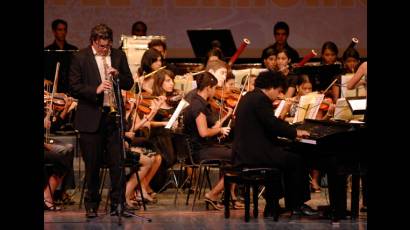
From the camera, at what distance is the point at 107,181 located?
32.0 feet

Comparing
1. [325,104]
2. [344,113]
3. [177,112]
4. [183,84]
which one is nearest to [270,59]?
[325,104]

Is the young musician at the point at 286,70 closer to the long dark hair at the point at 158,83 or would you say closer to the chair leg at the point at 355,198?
the long dark hair at the point at 158,83

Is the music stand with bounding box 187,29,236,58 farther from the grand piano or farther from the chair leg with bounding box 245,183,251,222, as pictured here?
the chair leg with bounding box 245,183,251,222

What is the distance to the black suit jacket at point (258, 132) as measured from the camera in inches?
291

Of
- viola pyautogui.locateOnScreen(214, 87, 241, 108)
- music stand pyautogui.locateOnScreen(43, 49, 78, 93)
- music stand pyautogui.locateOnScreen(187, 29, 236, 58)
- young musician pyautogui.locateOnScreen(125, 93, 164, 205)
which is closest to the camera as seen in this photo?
young musician pyautogui.locateOnScreen(125, 93, 164, 205)

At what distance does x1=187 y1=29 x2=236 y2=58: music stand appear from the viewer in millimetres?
11039

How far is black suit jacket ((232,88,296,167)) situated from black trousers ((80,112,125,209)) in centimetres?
98

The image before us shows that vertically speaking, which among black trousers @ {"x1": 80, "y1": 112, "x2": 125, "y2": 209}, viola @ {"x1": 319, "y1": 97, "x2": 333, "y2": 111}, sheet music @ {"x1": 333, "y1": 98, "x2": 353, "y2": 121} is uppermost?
viola @ {"x1": 319, "y1": 97, "x2": 333, "y2": 111}

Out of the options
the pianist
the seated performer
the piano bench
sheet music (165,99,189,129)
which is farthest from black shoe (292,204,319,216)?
sheet music (165,99,189,129)

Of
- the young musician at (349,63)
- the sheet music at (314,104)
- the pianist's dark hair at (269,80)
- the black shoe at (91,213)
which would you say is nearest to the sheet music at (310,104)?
the sheet music at (314,104)

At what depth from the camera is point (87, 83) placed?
7.39 metres

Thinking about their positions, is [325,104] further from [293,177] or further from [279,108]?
[293,177]

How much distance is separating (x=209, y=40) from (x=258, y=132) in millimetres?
3832

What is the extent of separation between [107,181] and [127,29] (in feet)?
10.3
